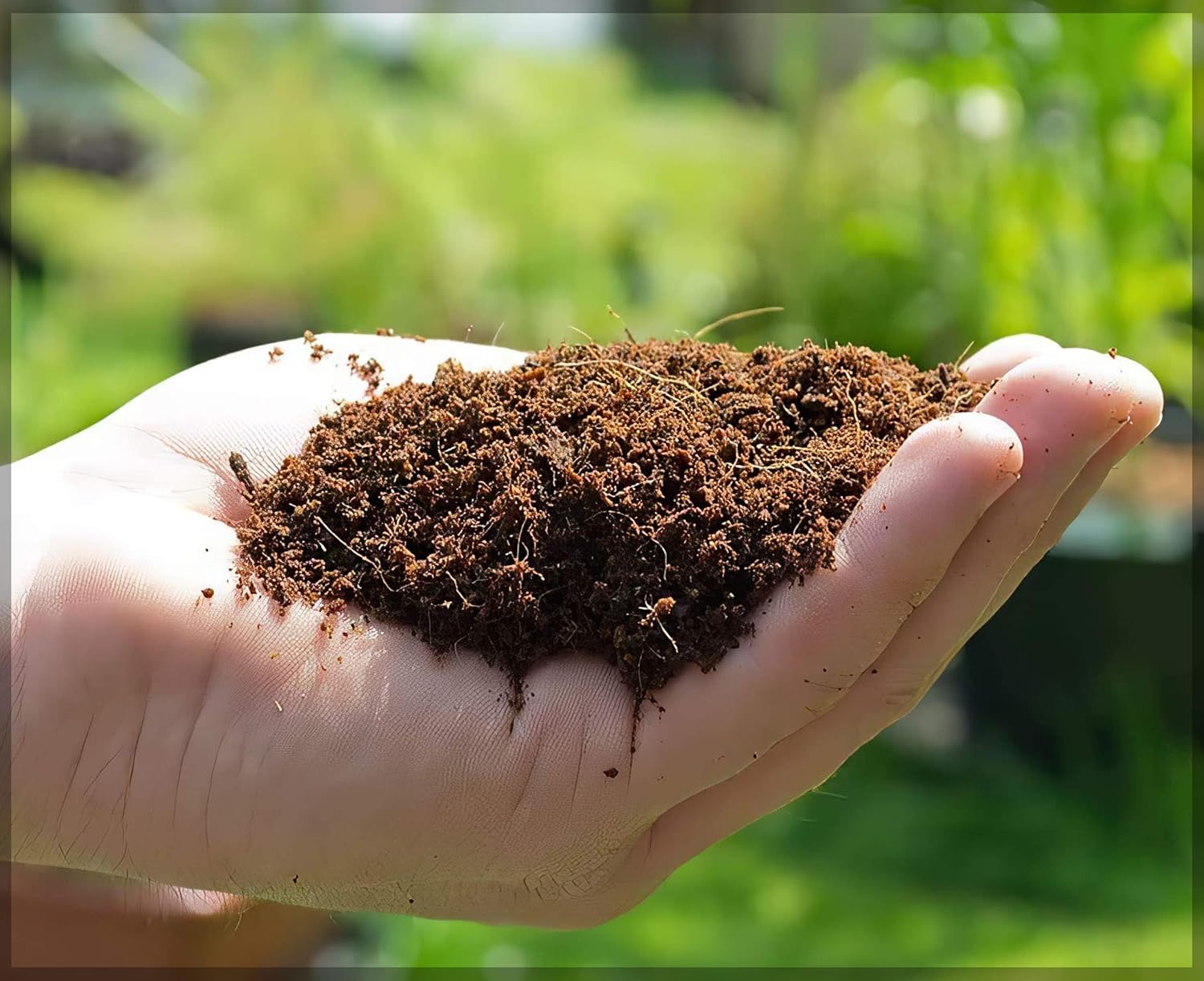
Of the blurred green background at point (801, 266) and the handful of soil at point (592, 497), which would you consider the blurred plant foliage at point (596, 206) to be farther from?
the handful of soil at point (592, 497)

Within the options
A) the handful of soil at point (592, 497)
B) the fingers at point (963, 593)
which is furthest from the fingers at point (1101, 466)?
the handful of soil at point (592, 497)

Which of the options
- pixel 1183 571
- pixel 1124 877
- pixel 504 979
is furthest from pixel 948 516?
pixel 1183 571

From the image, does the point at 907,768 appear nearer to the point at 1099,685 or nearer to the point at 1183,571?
the point at 1099,685

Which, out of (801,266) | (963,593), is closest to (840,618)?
(963,593)

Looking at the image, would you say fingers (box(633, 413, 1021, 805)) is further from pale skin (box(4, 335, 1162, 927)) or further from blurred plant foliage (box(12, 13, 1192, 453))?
blurred plant foliage (box(12, 13, 1192, 453))

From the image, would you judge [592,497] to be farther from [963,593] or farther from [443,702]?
[963,593]
